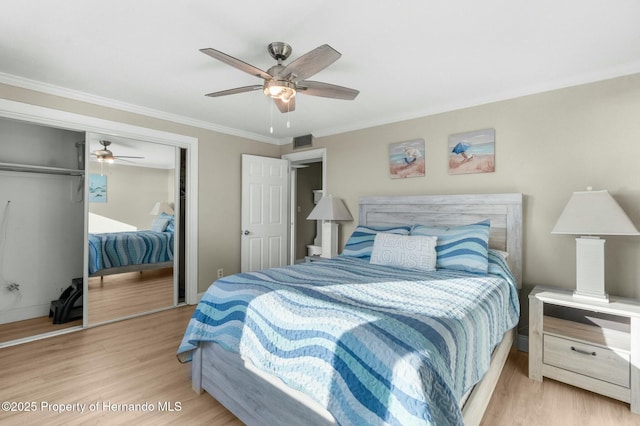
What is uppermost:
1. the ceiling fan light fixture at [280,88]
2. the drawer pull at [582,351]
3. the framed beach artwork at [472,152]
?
the ceiling fan light fixture at [280,88]

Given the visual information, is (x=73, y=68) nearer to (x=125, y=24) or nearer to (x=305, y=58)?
(x=125, y=24)

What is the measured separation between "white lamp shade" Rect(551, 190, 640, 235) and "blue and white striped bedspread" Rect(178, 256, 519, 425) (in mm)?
679

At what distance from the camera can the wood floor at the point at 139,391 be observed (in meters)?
1.82

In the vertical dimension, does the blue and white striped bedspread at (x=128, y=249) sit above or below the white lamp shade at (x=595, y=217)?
below

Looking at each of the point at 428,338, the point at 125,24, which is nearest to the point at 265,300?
the point at 428,338

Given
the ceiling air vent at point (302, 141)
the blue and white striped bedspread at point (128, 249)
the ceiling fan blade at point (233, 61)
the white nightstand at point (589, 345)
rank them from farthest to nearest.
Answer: the ceiling air vent at point (302, 141) → the blue and white striped bedspread at point (128, 249) → the white nightstand at point (589, 345) → the ceiling fan blade at point (233, 61)

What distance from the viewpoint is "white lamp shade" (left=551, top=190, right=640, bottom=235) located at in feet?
6.84

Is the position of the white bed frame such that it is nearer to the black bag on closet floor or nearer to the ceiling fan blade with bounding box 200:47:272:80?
the ceiling fan blade with bounding box 200:47:272:80

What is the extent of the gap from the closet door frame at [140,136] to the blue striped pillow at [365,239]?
199 cm

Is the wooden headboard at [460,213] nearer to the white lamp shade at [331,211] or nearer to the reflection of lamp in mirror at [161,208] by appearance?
the white lamp shade at [331,211]

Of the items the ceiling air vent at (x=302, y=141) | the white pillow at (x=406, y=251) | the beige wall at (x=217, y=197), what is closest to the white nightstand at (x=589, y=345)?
the white pillow at (x=406, y=251)

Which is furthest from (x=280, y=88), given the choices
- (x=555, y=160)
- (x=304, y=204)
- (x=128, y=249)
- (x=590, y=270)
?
(x=304, y=204)

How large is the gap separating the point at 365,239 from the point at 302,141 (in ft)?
6.81

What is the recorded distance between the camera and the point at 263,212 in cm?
458
